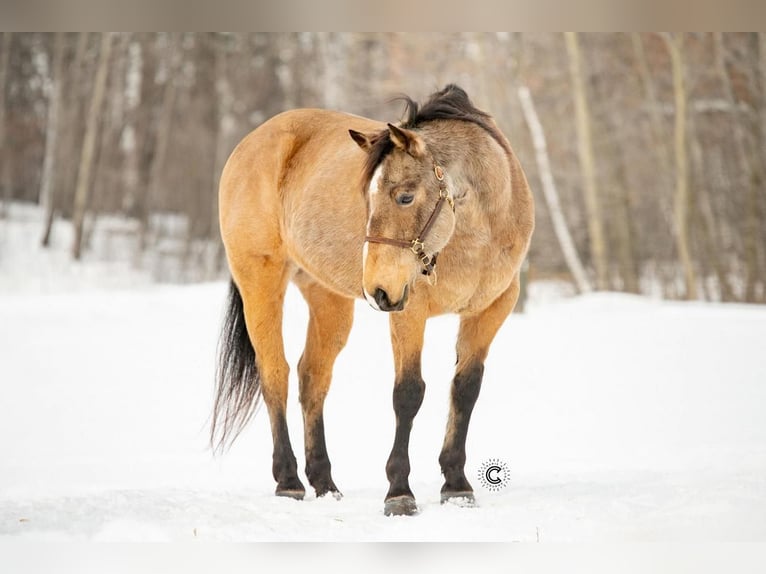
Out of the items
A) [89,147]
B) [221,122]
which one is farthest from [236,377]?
[221,122]

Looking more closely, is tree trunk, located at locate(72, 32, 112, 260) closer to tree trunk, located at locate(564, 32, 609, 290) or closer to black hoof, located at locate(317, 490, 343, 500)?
tree trunk, located at locate(564, 32, 609, 290)

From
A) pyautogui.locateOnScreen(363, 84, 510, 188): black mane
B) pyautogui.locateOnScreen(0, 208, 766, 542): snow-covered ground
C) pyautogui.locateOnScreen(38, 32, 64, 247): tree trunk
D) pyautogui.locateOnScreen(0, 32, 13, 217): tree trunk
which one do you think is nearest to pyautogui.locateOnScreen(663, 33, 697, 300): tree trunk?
pyautogui.locateOnScreen(0, 208, 766, 542): snow-covered ground

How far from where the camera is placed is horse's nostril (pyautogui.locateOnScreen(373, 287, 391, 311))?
2.75 metres

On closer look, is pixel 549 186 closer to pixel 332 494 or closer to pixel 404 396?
pixel 332 494

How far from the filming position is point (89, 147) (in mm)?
10727

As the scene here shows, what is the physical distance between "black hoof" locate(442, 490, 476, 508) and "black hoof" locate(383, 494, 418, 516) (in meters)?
0.15

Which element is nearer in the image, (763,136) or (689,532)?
(689,532)

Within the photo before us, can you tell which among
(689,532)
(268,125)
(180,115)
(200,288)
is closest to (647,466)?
(689,532)

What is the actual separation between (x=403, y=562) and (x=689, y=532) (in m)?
1.02

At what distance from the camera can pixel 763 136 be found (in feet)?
26.5

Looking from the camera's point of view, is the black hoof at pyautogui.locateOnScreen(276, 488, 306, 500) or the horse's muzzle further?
the black hoof at pyautogui.locateOnScreen(276, 488, 306, 500)

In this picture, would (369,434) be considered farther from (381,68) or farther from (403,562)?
(381,68)

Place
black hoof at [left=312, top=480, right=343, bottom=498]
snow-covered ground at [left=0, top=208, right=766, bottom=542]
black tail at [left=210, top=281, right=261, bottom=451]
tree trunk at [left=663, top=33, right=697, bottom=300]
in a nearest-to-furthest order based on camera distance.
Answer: snow-covered ground at [left=0, top=208, right=766, bottom=542] → black hoof at [left=312, top=480, right=343, bottom=498] → black tail at [left=210, top=281, right=261, bottom=451] → tree trunk at [left=663, top=33, right=697, bottom=300]

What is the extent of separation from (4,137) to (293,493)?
925 cm
